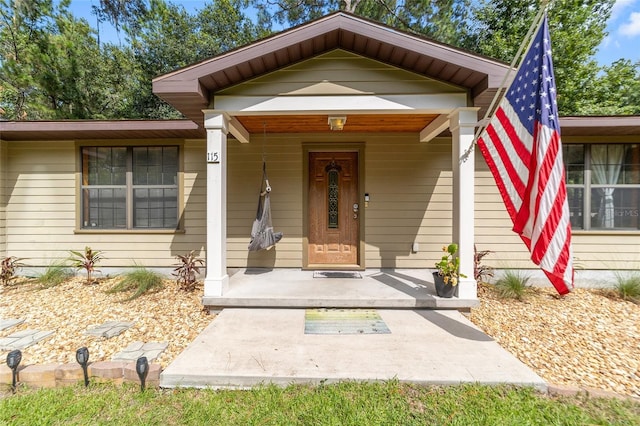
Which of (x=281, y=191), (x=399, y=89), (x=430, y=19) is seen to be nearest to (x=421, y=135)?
(x=399, y=89)

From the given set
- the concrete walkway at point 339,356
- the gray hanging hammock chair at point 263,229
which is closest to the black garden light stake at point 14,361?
the concrete walkway at point 339,356

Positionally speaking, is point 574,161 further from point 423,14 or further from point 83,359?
point 423,14

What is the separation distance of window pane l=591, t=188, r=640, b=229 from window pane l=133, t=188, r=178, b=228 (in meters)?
6.95

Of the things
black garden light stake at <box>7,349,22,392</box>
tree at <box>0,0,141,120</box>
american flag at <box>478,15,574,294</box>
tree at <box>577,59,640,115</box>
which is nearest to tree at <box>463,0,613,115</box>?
tree at <box>577,59,640,115</box>

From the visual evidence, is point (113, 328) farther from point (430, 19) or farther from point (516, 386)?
point (430, 19)

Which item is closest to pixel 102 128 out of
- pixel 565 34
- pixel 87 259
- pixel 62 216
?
pixel 62 216

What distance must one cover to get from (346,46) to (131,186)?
164 inches

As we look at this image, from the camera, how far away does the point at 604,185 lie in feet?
15.3

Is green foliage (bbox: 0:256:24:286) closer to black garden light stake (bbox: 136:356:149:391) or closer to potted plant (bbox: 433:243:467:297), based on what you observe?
black garden light stake (bbox: 136:356:149:391)

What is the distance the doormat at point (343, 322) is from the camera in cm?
291

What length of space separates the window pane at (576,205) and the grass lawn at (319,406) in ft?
12.0

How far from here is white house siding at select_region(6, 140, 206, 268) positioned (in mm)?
5012

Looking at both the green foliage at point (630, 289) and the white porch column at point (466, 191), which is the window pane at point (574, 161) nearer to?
the green foliage at point (630, 289)

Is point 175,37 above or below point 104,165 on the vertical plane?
above
